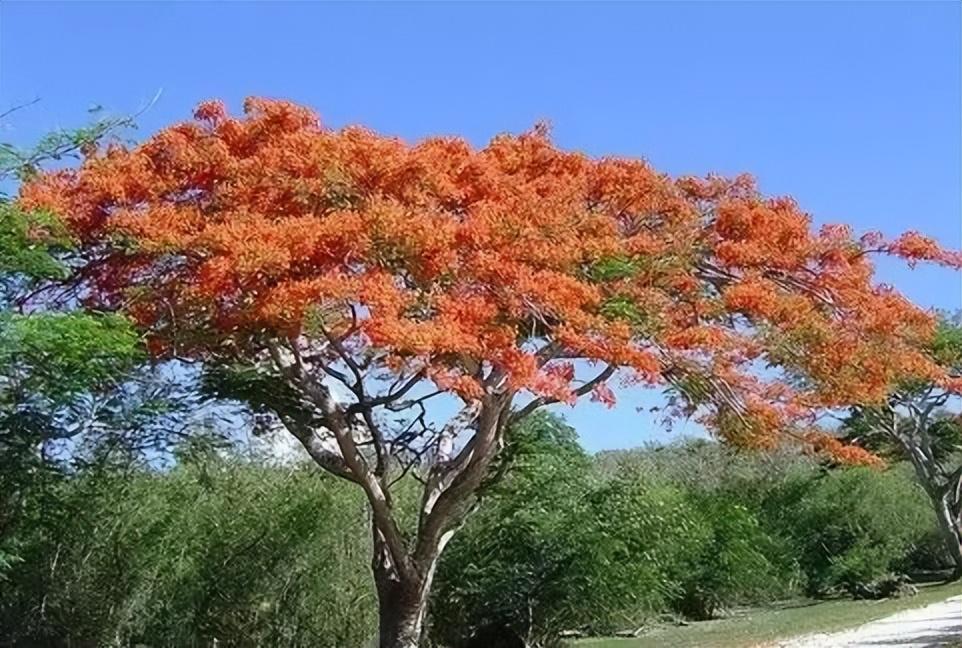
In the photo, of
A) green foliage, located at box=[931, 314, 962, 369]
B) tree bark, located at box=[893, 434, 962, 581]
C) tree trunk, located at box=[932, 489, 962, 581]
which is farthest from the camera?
tree trunk, located at box=[932, 489, 962, 581]

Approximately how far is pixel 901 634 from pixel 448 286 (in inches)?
281

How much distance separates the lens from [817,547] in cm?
2545

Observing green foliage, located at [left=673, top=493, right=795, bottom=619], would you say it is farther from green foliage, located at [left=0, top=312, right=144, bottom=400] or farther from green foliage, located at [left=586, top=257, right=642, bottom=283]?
green foliage, located at [left=0, top=312, right=144, bottom=400]

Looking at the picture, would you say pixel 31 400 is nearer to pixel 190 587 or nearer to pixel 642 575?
pixel 190 587

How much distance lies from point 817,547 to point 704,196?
16.1 metres

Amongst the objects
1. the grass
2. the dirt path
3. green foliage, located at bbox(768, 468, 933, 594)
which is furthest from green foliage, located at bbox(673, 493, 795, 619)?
the dirt path

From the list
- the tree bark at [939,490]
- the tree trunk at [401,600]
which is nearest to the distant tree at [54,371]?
the tree trunk at [401,600]

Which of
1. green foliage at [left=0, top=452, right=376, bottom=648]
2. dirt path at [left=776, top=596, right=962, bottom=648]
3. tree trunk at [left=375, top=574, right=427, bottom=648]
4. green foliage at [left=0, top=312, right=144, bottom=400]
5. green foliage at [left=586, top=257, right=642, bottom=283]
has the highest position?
green foliage at [left=586, top=257, right=642, bottom=283]

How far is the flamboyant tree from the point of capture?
9141mm

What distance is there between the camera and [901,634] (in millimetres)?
12914

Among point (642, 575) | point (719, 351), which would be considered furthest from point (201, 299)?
point (642, 575)

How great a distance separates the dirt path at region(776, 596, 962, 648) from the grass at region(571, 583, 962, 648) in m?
0.48

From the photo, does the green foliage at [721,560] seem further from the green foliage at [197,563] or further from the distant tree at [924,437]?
the green foliage at [197,563]

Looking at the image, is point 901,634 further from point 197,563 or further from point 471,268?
point 197,563
